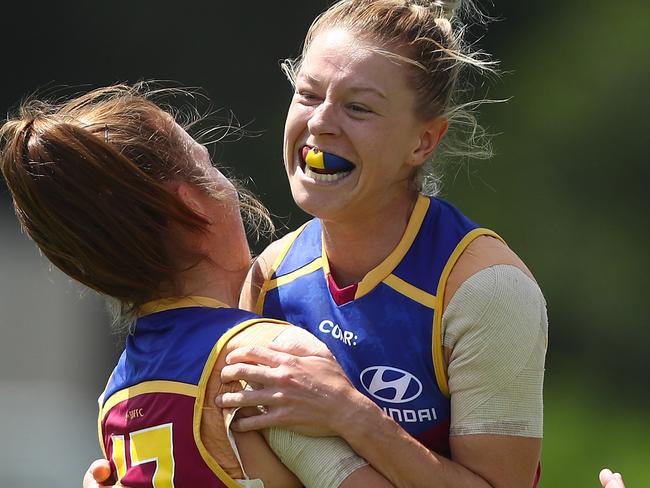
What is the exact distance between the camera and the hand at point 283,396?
2.09 m

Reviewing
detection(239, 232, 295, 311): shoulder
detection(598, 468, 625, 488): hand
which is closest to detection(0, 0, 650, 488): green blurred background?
detection(239, 232, 295, 311): shoulder

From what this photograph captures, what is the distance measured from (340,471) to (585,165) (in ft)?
15.7

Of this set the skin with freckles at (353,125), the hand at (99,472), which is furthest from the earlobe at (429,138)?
the hand at (99,472)

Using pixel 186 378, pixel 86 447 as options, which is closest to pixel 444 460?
pixel 186 378

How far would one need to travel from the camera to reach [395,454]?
2.13 m

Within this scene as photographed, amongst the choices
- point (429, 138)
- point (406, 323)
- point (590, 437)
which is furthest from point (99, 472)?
point (590, 437)

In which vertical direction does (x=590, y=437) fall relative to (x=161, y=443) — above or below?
below

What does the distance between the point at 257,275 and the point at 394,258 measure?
0.41 meters

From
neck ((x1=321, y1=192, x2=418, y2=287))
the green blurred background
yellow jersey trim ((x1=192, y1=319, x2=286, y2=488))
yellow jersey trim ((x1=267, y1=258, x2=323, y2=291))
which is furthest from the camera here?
the green blurred background

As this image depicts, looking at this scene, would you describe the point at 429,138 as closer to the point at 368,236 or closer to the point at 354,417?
the point at 368,236

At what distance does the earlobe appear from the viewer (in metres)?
2.45

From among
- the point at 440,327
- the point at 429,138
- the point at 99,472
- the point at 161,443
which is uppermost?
the point at 429,138

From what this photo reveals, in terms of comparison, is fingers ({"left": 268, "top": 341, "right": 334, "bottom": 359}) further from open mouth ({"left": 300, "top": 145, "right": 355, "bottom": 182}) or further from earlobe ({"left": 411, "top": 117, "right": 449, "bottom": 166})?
earlobe ({"left": 411, "top": 117, "right": 449, "bottom": 166})

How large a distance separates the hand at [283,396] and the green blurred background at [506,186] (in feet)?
11.8
